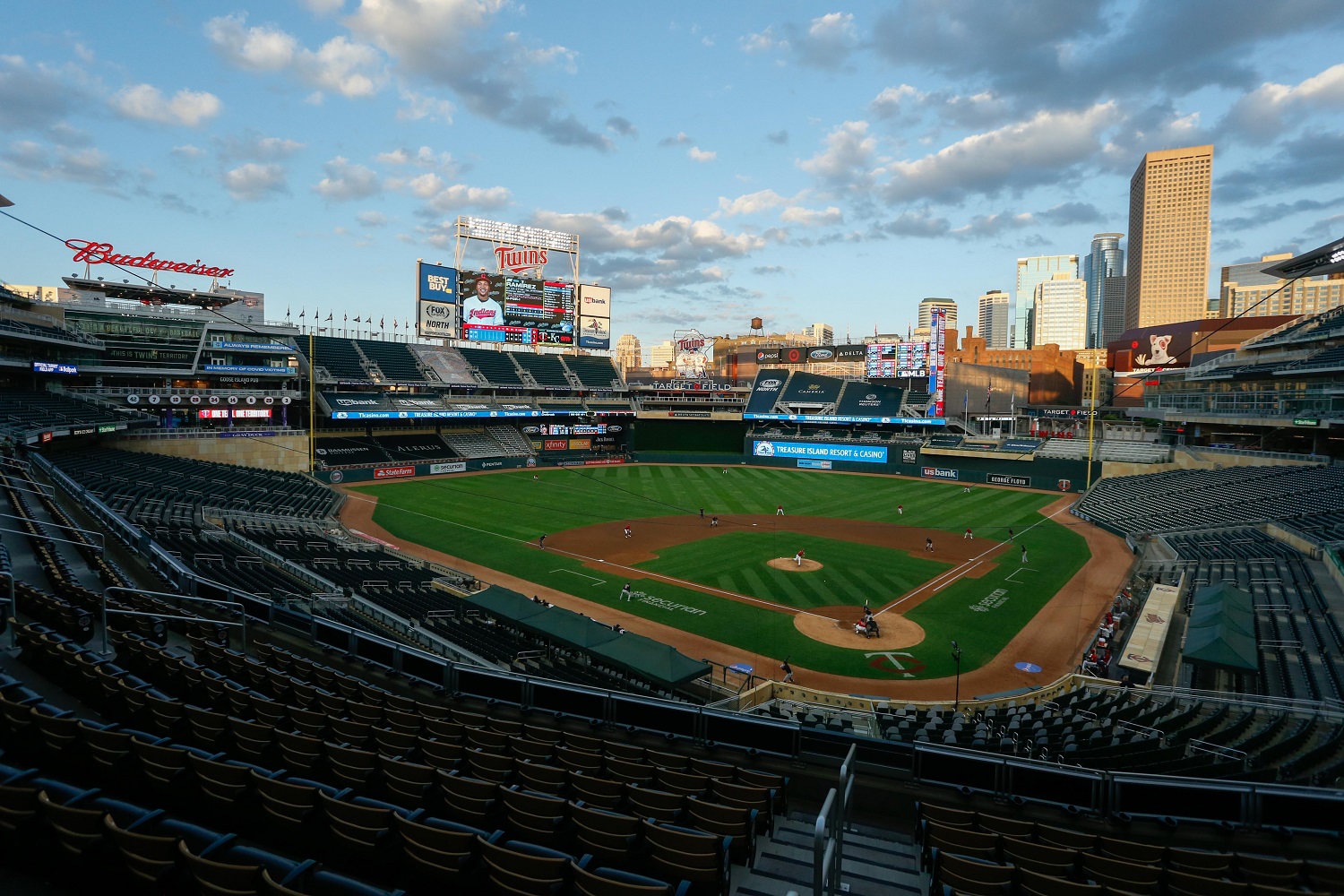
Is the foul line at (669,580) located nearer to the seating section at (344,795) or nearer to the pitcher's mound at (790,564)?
the pitcher's mound at (790,564)

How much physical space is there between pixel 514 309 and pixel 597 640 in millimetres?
59325

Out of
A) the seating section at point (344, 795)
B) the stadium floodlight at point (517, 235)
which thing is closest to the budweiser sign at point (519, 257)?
the stadium floodlight at point (517, 235)

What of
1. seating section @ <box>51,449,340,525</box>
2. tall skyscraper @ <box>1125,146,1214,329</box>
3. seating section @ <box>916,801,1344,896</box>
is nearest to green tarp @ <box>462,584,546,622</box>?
seating section @ <box>51,449,340,525</box>

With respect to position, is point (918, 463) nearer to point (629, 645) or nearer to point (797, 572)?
point (797, 572)

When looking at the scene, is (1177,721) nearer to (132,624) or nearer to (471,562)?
(132,624)

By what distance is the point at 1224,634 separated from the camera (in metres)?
17.0

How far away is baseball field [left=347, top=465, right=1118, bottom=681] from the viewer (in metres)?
24.1

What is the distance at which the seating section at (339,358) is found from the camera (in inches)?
2527

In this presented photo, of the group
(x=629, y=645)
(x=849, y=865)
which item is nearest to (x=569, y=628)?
(x=629, y=645)

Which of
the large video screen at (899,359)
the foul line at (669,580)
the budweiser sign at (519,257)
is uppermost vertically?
the budweiser sign at (519,257)

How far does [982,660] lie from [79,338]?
195 ft

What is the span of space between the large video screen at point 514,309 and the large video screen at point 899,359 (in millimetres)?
37981

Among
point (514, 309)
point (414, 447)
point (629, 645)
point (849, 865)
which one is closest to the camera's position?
point (849, 865)

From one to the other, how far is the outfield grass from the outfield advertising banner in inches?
1189
